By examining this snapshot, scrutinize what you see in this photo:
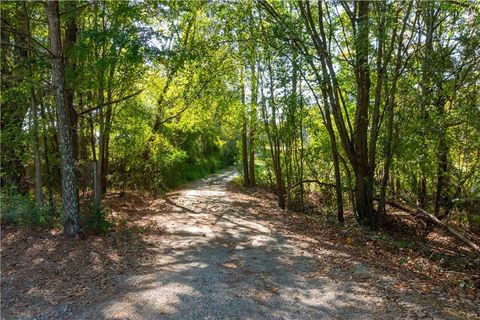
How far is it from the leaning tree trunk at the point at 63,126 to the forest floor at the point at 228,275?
47 centimetres

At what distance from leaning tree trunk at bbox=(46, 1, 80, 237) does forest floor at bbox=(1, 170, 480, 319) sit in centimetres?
47

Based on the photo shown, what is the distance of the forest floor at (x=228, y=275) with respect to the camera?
423 centimetres

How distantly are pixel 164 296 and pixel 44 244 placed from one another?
333 cm

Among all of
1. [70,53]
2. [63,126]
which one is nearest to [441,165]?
[63,126]

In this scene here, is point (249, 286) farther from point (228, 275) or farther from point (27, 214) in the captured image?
point (27, 214)

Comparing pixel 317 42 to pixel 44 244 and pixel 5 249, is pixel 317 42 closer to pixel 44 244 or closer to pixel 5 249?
pixel 44 244

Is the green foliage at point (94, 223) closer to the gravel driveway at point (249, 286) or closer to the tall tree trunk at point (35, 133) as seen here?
the gravel driveway at point (249, 286)

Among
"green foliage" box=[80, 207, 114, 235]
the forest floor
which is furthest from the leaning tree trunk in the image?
the forest floor

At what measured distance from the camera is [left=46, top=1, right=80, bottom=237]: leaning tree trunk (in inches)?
256

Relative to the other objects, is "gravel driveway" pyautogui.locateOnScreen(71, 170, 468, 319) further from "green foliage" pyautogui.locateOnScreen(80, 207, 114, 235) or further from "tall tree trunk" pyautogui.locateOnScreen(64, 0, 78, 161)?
"tall tree trunk" pyautogui.locateOnScreen(64, 0, 78, 161)

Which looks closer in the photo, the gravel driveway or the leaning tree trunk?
the gravel driveway

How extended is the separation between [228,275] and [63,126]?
13.4ft

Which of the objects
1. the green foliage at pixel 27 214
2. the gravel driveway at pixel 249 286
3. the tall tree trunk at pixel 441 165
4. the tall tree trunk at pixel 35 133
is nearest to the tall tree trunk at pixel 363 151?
the tall tree trunk at pixel 441 165

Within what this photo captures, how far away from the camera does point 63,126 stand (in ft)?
21.6
